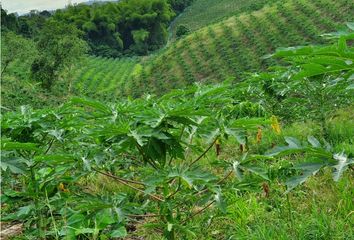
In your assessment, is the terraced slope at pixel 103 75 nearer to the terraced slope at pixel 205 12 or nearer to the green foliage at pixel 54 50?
the green foliage at pixel 54 50

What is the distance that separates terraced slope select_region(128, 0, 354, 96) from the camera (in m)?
29.8

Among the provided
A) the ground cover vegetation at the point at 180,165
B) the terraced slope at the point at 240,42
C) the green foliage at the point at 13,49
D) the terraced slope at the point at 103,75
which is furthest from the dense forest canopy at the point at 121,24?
the ground cover vegetation at the point at 180,165

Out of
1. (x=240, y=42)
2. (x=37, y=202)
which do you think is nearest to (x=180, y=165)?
(x=37, y=202)

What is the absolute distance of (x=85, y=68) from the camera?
47.4 meters

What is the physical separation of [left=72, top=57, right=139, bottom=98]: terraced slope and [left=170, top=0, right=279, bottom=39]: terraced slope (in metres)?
12.0

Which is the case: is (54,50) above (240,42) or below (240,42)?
above

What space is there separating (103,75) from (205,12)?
29149 millimetres

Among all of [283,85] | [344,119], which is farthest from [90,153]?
[344,119]

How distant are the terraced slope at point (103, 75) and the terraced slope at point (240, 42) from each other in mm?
2863

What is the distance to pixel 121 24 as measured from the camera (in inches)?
2844

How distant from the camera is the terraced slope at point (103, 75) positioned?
37912mm

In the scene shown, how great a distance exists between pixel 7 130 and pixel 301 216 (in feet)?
5.31

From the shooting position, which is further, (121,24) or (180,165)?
(121,24)

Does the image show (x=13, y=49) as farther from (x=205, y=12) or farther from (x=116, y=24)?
(x=205, y=12)
